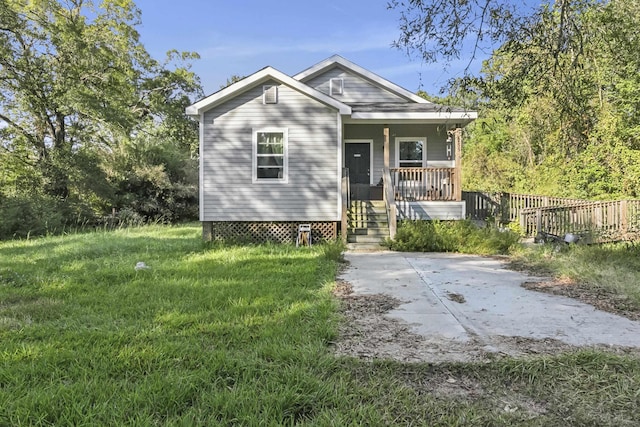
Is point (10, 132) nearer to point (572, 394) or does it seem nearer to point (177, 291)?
point (177, 291)

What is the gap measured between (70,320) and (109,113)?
16.5 meters

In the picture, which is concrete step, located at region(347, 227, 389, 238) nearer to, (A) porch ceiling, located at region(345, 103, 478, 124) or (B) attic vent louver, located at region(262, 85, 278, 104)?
(A) porch ceiling, located at region(345, 103, 478, 124)

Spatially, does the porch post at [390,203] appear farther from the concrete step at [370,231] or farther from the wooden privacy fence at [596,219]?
the wooden privacy fence at [596,219]

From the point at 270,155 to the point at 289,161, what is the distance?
54cm

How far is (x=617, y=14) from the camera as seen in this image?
289 inches

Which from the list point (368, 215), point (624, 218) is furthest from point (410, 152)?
point (624, 218)

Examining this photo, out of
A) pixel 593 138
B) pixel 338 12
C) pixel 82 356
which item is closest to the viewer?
pixel 82 356

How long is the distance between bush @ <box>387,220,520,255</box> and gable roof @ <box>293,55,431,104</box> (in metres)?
5.66

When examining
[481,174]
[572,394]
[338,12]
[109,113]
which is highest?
[109,113]

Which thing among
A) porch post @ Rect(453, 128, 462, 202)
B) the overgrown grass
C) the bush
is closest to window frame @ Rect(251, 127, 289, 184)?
the bush

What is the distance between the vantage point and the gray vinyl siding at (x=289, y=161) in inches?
408

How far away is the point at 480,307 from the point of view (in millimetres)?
4660

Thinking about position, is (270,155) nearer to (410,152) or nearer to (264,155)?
(264,155)

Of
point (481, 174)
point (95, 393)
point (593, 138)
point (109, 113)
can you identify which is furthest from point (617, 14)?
point (109, 113)
